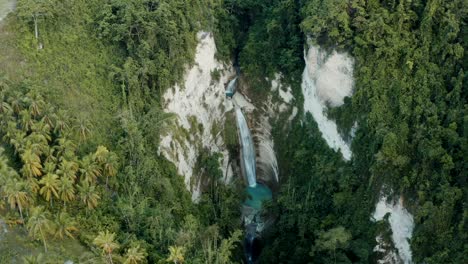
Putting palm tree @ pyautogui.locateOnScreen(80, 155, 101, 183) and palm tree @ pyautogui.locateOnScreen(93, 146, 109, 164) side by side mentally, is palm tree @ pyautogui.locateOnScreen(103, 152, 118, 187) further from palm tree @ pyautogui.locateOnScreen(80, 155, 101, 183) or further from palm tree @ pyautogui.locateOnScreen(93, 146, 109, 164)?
palm tree @ pyautogui.locateOnScreen(80, 155, 101, 183)

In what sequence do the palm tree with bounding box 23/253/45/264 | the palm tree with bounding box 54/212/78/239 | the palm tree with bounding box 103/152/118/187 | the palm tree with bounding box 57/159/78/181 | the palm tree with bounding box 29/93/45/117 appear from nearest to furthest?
→ 1. the palm tree with bounding box 23/253/45/264
2. the palm tree with bounding box 54/212/78/239
3. the palm tree with bounding box 57/159/78/181
4. the palm tree with bounding box 103/152/118/187
5. the palm tree with bounding box 29/93/45/117

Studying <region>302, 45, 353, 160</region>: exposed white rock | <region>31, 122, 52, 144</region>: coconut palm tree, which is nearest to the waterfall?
<region>302, 45, 353, 160</region>: exposed white rock

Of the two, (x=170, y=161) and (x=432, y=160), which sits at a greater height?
(x=170, y=161)

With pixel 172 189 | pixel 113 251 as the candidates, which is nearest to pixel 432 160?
pixel 172 189

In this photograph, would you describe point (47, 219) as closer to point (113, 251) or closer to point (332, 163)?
point (113, 251)

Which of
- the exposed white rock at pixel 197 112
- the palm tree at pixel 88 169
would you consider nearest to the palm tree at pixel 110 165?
the palm tree at pixel 88 169

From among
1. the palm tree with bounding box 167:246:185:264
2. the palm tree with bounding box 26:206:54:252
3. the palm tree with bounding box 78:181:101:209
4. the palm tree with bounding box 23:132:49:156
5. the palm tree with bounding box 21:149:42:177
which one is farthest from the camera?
the palm tree with bounding box 23:132:49:156

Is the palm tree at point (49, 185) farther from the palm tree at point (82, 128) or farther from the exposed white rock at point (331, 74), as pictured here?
the exposed white rock at point (331, 74)
